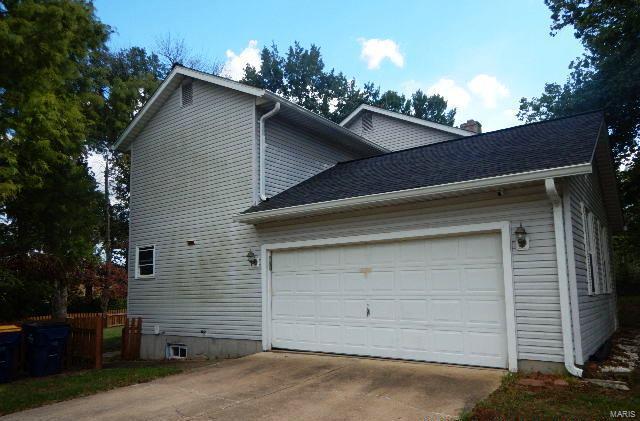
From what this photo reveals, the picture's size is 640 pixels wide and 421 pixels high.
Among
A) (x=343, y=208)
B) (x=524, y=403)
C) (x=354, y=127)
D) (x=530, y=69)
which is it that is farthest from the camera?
(x=354, y=127)

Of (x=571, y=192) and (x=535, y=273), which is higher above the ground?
(x=571, y=192)

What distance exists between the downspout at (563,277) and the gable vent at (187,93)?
29.3ft

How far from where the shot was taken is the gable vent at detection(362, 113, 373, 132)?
61.3ft

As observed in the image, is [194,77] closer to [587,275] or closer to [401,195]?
[401,195]

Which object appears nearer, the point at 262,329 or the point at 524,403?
the point at 524,403

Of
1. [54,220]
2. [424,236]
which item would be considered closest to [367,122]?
[54,220]

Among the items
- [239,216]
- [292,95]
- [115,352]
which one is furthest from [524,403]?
[292,95]

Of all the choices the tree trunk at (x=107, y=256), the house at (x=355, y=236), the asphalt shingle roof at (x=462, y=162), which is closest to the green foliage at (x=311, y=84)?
the tree trunk at (x=107, y=256)

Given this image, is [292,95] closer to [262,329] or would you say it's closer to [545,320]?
[262,329]

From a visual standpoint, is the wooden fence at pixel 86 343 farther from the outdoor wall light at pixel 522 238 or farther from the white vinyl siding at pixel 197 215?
the outdoor wall light at pixel 522 238

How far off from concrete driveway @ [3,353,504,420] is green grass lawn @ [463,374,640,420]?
260 millimetres

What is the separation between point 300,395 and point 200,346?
540cm

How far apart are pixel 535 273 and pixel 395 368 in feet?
8.24

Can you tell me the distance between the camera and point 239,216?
9.59 m
